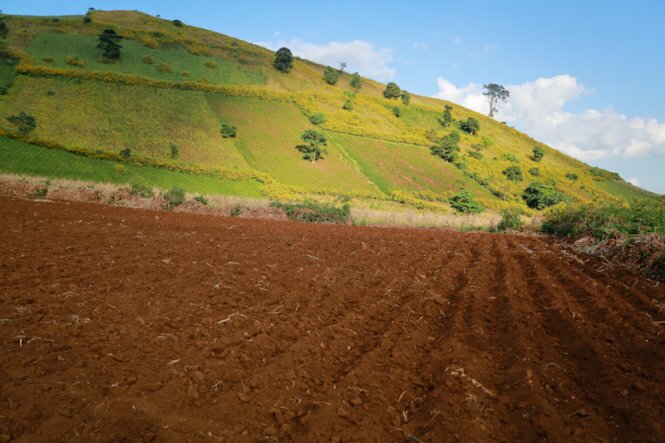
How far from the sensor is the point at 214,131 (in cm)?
4316

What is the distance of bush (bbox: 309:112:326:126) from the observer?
5347 centimetres

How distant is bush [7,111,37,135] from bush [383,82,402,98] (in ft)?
225

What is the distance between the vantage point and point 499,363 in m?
4.16

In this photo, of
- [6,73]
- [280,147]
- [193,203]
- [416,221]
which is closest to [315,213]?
[193,203]

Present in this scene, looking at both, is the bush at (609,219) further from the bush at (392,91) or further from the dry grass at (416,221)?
the bush at (392,91)

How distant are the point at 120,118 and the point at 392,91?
2420 inches

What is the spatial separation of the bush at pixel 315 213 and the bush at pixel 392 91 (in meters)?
70.0

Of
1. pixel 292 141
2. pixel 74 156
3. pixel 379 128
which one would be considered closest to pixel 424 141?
pixel 379 128

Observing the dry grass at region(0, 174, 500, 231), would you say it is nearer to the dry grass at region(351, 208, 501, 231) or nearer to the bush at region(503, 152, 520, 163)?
the dry grass at region(351, 208, 501, 231)

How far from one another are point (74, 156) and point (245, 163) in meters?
14.8

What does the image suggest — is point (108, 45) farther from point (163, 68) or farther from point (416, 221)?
point (416, 221)

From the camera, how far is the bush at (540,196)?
54906 mm

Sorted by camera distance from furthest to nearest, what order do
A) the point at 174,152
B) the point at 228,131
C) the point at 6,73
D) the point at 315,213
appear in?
the point at 228,131 < the point at 6,73 < the point at 174,152 < the point at 315,213

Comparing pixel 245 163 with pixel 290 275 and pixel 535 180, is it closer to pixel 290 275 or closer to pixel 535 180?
pixel 290 275
